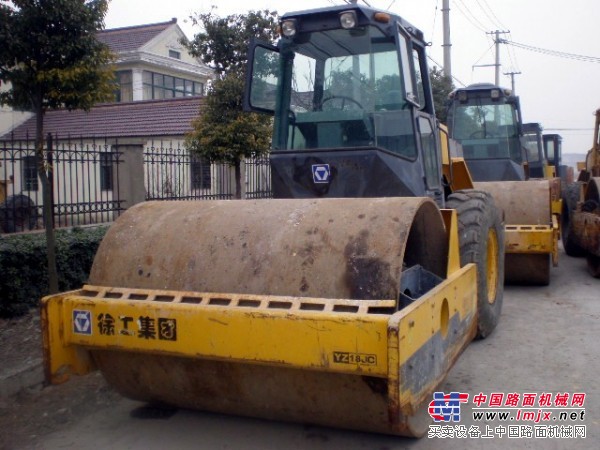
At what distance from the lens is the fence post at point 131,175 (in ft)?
33.3

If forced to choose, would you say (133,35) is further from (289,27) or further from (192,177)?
(289,27)

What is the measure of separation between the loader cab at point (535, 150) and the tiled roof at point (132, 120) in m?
8.76

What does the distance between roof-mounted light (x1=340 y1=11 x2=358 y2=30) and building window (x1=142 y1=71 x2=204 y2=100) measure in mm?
25366

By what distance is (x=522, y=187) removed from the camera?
9133 mm

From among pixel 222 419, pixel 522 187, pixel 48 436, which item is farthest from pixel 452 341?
pixel 522 187

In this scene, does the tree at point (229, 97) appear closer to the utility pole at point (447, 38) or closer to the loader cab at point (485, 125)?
the loader cab at point (485, 125)

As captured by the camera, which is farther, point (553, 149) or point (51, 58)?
point (553, 149)

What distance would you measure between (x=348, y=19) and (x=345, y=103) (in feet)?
2.15

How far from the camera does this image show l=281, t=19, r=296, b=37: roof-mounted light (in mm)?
5637

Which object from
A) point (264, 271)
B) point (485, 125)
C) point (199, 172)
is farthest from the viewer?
point (199, 172)

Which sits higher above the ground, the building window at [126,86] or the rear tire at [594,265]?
the building window at [126,86]

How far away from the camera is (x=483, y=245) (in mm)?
5762

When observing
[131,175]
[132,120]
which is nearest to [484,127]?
[131,175]

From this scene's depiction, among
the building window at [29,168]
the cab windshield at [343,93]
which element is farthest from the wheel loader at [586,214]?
the building window at [29,168]
